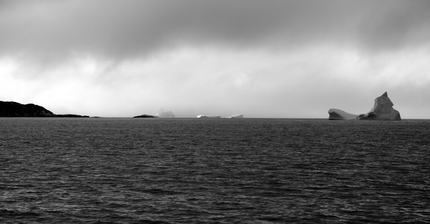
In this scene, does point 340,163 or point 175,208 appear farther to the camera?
point 340,163

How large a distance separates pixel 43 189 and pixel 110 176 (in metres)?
6.40

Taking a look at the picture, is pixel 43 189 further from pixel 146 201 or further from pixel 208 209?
pixel 208 209

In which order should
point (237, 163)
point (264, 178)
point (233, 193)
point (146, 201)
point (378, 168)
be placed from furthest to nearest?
point (237, 163) → point (378, 168) → point (264, 178) → point (233, 193) → point (146, 201)

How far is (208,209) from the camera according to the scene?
858 inches

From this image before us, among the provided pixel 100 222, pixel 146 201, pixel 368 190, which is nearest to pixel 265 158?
pixel 368 190

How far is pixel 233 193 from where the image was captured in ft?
85.8

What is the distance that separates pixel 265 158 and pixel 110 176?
2046cm

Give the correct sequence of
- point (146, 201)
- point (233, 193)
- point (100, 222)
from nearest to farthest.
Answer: point (100, 222) < point (146, 201) < point (233, 193)

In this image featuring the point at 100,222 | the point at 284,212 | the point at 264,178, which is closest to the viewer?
the point at 100,222

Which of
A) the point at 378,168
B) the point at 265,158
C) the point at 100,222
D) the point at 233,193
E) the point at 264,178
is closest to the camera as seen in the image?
the point at 100,222

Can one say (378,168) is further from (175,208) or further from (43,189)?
(43,189)

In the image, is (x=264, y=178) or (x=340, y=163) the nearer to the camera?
(x=264, y=178)

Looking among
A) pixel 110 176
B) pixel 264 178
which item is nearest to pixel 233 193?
pixel 264 178

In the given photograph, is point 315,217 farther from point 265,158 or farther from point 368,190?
point 265,158
